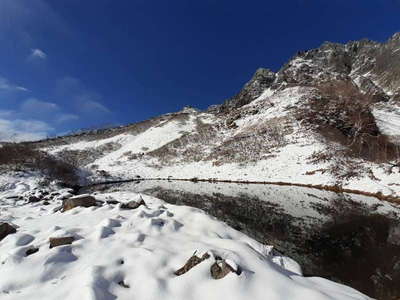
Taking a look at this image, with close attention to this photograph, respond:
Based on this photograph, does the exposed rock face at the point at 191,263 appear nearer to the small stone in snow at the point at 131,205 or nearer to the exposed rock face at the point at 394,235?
the small stone in snow at the point at 131,205

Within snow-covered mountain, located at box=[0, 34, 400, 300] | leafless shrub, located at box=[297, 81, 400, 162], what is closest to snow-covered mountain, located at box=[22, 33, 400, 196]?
leafless shrub, located at box=[297, 81, 400, 162]

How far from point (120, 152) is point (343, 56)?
366 ft

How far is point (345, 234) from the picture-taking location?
10.8 metres

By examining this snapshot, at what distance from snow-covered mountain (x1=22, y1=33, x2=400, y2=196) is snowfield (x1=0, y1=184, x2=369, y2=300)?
32.1ft

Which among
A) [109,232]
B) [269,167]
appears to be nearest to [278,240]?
[109,232]

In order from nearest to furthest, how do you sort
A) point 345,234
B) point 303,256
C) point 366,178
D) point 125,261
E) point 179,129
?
point 125,261, point 303,256, point 345,234, point 366,178, point 179,129

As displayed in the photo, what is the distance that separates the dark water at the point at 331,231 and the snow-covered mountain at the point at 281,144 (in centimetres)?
334

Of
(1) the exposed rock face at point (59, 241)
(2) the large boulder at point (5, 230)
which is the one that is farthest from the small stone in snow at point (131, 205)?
(1) the exposed rock face at point (59, 241)

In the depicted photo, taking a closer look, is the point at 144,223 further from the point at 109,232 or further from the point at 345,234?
the point at 345,234

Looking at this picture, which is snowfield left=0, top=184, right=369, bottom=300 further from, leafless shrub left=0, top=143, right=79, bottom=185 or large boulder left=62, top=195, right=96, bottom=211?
leafless shrub left=0, top=143, right=79, bottom=185

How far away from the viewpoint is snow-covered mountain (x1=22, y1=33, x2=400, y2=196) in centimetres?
2198

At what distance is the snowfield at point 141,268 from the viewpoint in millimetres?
3939

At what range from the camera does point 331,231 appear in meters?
11.2

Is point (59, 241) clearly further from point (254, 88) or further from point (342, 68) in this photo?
point (342, 68)
